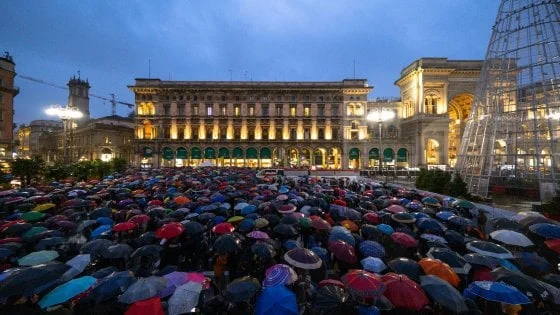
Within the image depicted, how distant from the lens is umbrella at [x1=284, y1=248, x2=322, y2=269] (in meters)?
6.08

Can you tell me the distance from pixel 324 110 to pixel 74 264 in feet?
159

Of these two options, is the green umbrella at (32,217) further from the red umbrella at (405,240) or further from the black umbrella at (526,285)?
the black umbrella at (526,285)

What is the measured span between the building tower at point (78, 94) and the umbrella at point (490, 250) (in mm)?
102908

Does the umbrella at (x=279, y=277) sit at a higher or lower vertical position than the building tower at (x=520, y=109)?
lower

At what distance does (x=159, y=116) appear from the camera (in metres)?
50.8

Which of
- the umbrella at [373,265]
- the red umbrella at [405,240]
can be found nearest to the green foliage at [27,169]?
the umbrella at [373,265]

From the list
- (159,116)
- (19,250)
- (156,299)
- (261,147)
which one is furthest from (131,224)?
(159,116)

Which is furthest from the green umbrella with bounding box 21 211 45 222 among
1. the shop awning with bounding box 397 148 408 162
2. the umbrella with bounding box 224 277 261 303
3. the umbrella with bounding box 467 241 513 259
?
the shop awning with bounding box 397 148 408 162

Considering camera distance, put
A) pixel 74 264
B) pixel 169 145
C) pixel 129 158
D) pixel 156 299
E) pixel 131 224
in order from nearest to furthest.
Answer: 1. pixel 156 299
2. pixel 74 264
3. pixel 131 224
4. pixel 169 145
5. pixel 129 158

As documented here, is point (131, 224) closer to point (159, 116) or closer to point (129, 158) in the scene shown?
point (159, 116)

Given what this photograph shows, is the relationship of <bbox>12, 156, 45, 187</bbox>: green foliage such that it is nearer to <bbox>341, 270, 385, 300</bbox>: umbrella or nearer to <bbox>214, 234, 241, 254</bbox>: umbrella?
<bbox>214, 234, 241, 254</bbox>: umbrella

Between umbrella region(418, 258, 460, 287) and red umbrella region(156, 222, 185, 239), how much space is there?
232 inches


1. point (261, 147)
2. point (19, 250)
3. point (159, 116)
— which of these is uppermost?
point (159, 116)

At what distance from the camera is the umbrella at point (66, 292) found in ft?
15.0
